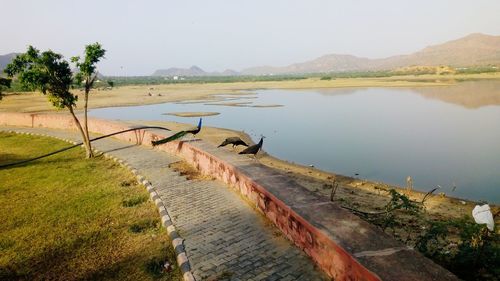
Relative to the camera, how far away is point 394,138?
72.9ft

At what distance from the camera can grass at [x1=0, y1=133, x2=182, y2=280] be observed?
17.8 feet

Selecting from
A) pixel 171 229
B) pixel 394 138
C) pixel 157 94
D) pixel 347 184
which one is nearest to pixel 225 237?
pixel 171 229

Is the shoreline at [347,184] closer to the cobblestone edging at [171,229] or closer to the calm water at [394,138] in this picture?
the calm water at [394,138]

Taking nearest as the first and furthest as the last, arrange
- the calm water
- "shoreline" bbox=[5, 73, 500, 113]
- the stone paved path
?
the stone paved path
the calm water
"shoreline" bbox=[5, 73, 500, 113]

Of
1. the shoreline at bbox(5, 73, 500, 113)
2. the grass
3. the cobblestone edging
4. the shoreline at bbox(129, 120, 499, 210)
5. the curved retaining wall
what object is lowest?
the shoreline at bbox(129, 120, 499, 210)

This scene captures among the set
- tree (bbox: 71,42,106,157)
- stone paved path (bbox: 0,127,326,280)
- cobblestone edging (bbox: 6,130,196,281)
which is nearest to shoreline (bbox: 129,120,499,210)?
stone paved path (bbox: 0,127,326,280)

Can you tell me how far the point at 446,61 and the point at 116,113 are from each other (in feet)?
653

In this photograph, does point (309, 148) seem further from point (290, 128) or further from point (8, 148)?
point (8, 148)

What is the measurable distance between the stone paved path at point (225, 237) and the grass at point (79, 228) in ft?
1.55

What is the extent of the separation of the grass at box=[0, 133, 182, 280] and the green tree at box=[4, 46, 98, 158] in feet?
9.60

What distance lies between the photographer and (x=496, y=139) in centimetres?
2064

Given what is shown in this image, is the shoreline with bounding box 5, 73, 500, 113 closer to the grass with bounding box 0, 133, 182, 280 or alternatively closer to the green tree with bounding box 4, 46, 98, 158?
the green tree with bounding box 4, 46, 98, 158

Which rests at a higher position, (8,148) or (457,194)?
(8,148)

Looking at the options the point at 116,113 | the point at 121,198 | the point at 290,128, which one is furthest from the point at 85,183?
the point at 116,113
